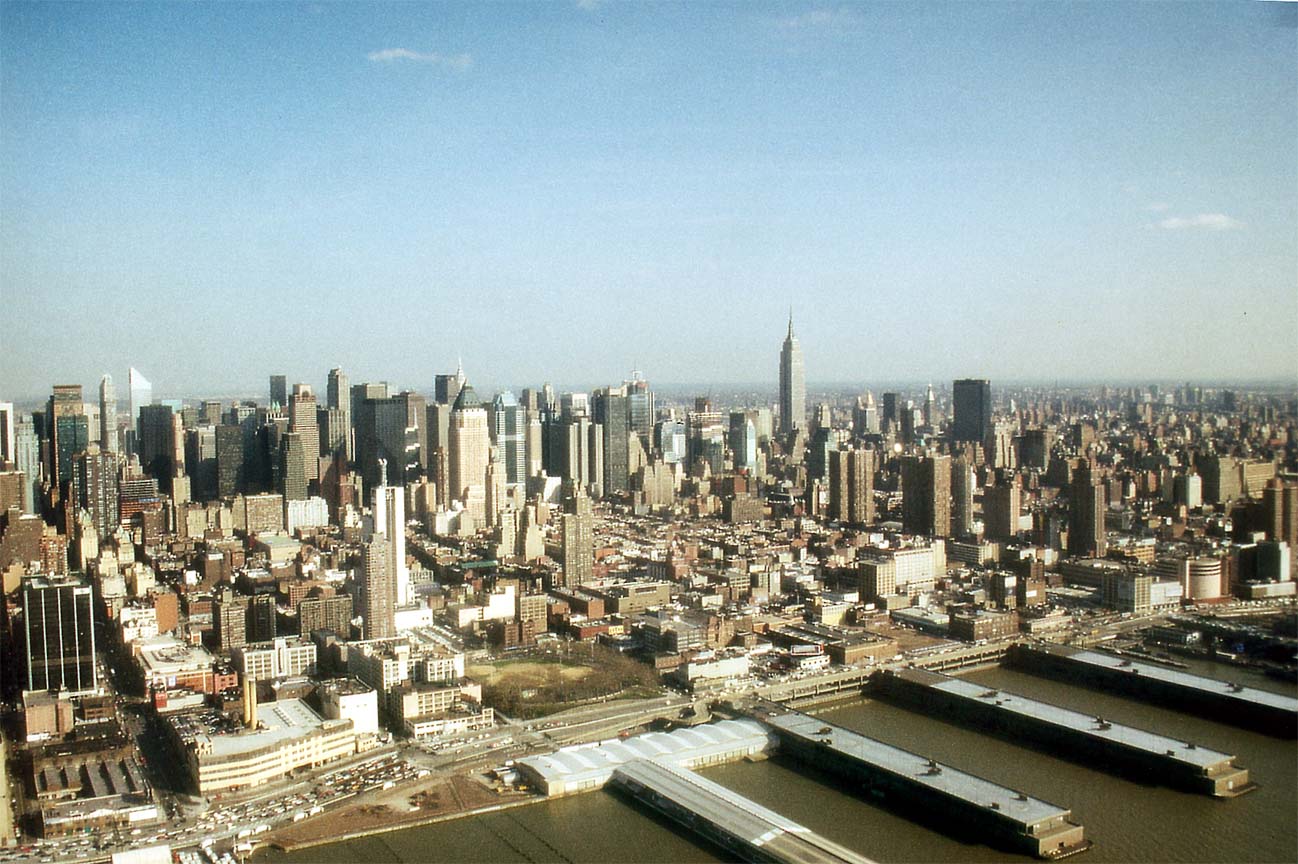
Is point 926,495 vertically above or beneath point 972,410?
beneath

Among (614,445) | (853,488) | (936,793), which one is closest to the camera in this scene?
(936,793)

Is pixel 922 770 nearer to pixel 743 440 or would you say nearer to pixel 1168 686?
pixel 1168 686

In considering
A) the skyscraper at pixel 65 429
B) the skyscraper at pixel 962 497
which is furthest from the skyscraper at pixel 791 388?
the skyscraper at pixel 65 429

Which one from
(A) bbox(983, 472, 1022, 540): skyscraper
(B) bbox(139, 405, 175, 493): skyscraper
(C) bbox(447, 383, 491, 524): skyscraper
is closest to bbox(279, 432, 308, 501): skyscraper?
(B) bbox(139, 405, 175, 493): skyscraper

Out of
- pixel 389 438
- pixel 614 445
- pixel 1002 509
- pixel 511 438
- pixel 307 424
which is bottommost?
pixel 1002 509

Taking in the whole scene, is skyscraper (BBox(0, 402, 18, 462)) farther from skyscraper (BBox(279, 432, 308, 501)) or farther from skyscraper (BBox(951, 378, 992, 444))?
skyscraper (BBox(951, 378, 992, 444))

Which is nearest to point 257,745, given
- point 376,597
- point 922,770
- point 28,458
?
point 376,597

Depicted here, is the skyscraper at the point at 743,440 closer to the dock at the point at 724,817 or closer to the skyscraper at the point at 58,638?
the skyscraper at the point at 58,638
